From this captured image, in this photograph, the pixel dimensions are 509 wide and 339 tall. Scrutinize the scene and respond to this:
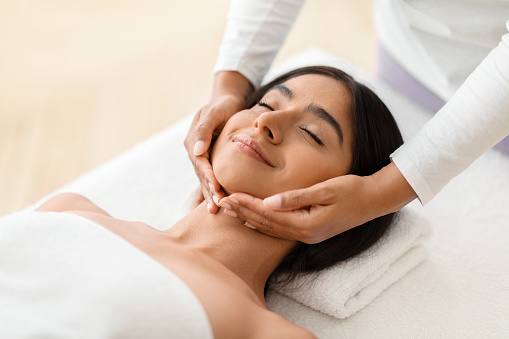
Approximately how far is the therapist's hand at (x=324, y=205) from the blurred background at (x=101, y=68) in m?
1.52

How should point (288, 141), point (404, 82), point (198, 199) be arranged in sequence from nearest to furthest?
point (288, 141)
point (198, 199)
point (404, 82)

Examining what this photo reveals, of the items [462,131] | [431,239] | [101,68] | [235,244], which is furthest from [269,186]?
[101,68]

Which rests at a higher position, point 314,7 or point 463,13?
point 463,13

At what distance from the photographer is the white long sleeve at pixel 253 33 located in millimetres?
1781

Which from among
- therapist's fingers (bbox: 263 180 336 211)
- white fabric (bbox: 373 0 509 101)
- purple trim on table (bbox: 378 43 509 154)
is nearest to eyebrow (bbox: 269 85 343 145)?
therapist's fingers (bbox: 263 180 336 211)

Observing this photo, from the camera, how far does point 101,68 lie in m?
3.22

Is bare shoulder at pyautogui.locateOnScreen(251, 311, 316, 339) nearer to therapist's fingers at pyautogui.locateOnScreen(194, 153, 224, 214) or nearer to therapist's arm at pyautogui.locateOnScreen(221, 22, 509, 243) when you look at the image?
therapist's arm at pyautogui.locateOnScreen(221, 22, 509, 243)

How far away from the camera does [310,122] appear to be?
1418 millimetres

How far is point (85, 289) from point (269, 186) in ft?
1.51

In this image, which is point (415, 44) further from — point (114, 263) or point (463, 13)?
point (114, 263)

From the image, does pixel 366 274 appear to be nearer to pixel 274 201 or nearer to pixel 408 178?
pixel 408 178

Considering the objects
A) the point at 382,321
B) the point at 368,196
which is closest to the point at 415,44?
the point at 368,196

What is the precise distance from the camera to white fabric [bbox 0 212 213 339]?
111 centimetres

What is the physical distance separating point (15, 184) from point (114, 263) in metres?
1.56
